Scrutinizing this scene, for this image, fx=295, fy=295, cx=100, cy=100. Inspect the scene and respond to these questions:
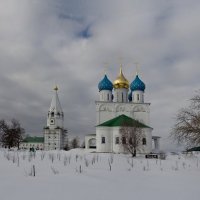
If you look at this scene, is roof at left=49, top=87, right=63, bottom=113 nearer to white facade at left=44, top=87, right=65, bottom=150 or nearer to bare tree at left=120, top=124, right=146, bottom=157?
white facade at left=44, top=87, right=65, bottom=150

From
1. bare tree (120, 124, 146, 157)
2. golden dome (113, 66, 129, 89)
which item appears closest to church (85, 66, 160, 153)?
golden dome (113, 66, 129, 89)

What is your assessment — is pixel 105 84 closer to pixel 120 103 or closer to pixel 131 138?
pixel 120 103

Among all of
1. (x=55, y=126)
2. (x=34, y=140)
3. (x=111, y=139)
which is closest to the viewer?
(x=111, y=139)

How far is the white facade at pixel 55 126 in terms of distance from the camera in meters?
75.3

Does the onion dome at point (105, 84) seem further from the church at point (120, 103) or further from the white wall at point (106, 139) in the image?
the white wall at point (106, 139)

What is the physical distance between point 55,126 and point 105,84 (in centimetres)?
3175

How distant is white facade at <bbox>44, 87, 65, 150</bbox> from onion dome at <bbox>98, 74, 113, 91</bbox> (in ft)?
79.0

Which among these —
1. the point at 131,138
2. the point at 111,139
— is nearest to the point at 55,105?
the point at 111,139

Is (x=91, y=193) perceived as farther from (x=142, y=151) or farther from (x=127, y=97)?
(x=127, y=97)

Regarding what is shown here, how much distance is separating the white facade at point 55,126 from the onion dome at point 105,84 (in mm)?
24089

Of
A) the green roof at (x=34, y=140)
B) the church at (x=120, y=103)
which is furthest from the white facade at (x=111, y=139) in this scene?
the green roof at (x=34, y=140)

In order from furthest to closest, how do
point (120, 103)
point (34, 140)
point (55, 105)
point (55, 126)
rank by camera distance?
point (34, 140) < point (55, 126) < point (55, 105) < point (120, 103)

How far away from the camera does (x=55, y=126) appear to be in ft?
260

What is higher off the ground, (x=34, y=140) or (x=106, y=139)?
(x=34, y=140)
